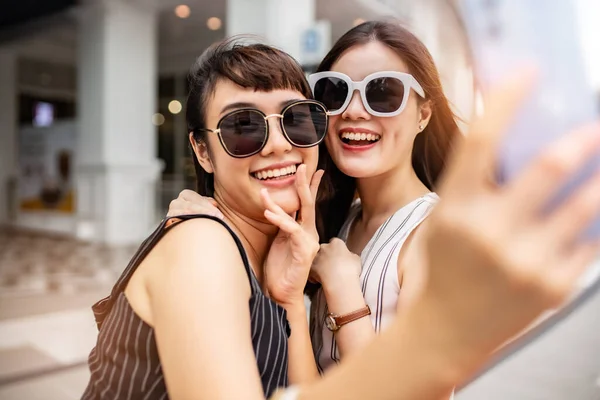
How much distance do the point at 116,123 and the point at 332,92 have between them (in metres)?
5.55

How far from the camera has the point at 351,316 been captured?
0.81m

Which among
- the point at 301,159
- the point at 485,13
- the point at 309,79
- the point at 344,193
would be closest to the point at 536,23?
the point at 485,13

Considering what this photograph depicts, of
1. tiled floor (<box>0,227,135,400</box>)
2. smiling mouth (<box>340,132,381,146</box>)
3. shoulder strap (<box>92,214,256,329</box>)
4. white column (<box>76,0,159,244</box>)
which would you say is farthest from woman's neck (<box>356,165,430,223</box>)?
white column (<box>76,0,159,244</box>)

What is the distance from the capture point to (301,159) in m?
0.82

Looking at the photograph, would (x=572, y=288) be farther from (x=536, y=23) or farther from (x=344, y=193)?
(x=344, y=193)

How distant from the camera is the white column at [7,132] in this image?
8.27m

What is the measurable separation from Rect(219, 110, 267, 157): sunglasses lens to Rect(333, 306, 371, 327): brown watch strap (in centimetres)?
33

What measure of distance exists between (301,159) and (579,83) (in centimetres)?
57

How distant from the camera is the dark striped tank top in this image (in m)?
0.65

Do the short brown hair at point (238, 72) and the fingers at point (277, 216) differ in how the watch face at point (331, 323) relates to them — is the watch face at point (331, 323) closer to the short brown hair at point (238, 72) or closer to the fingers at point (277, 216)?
the fingers at point (277, 216)

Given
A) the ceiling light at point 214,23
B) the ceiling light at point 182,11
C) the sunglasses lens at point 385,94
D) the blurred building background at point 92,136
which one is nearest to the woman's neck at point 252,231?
the sunglasses lens at point 385,94

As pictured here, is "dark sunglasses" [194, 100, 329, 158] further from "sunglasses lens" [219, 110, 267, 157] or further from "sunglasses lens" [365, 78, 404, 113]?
"sunglasses lens" [365, 78, 404, 113]

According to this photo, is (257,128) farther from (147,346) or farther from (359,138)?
(147,346)

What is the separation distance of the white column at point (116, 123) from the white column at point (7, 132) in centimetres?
291
